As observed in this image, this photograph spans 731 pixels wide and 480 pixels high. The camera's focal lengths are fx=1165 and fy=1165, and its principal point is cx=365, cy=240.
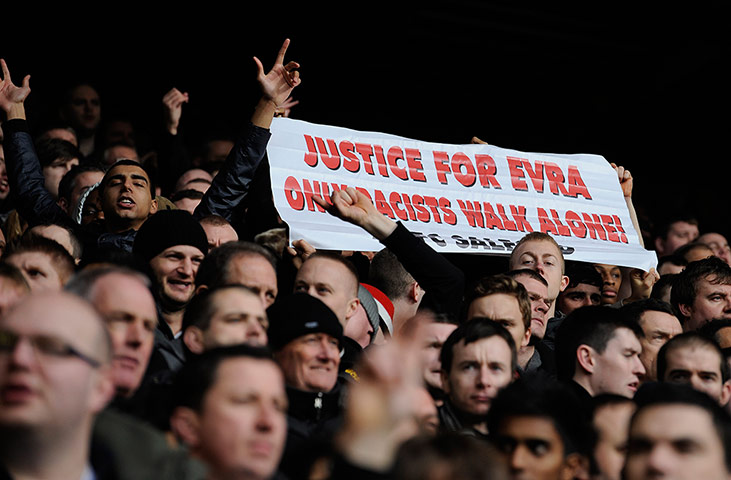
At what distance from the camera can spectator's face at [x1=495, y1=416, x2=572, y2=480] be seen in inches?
157

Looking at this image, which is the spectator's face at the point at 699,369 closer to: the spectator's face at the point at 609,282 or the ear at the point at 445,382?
the ear at the point at 445,382

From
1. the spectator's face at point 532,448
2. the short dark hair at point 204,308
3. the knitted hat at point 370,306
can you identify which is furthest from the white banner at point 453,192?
the spectator's face at point 532,448

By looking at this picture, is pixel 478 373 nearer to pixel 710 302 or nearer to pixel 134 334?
pixel 134 334

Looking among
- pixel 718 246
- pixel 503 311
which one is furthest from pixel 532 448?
pixel 718 246

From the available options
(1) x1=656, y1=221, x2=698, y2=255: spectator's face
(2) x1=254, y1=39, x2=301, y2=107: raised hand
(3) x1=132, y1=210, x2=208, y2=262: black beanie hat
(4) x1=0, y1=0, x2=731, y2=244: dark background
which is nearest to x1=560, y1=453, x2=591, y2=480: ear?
(3) x1=132, y1=210, x2=208, y2=262: black beanie hat

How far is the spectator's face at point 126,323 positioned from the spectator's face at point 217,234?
240cm

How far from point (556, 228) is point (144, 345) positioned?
14.2 ft

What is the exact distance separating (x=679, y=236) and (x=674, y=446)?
19.9ft

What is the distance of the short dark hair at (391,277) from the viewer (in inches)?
265

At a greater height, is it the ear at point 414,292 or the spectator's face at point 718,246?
the spectator's face at point 718,246

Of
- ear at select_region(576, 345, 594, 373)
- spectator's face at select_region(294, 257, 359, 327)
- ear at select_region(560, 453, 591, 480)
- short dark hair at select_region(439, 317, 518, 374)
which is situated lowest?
ear at select_region(560, 453, 591, 480)

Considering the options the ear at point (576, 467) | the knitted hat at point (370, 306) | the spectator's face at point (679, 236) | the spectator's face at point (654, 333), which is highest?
the spectator's face at point (679, 236)

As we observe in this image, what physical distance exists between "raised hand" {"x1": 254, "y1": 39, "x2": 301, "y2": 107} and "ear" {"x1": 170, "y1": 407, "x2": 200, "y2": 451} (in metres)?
3.58

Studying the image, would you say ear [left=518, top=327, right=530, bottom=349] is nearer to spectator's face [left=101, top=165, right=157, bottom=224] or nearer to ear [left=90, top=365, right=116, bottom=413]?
spectator's face [left=101, top=165, right=157, bottom=224]
